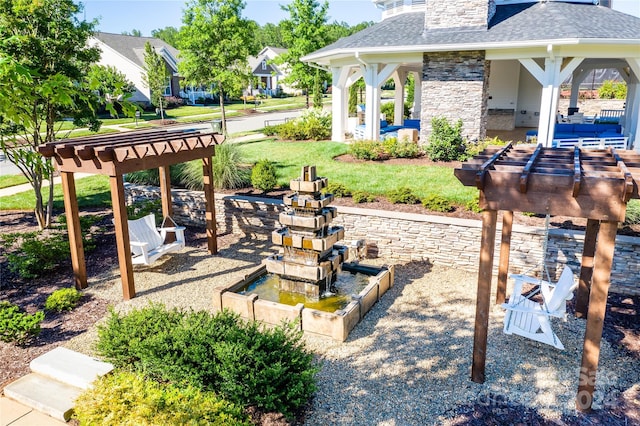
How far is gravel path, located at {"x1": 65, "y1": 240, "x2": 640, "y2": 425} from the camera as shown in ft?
16.2

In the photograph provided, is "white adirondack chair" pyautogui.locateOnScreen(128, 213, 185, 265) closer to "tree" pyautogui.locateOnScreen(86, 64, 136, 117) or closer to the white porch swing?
"tree" pyautogui.locateOnScreen(86, 64, 136, 117)

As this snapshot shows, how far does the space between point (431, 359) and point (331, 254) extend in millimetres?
2299

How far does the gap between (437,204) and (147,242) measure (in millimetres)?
5724

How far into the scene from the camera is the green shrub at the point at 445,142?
1405cm

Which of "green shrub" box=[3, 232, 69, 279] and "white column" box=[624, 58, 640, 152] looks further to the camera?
"white column" box=[624, 58, 640, 152]

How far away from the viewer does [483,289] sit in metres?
5.13

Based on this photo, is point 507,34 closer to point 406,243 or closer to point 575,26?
point 575,26

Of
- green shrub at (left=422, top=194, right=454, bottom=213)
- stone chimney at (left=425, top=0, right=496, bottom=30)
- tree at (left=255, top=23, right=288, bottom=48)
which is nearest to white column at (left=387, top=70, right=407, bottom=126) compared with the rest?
stone chimney at (left=425, top=0, right=496, bottom=30)

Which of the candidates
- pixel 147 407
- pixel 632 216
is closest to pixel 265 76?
pixel 632 216

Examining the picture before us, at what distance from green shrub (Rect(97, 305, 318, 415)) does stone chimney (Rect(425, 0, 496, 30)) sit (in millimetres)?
14087

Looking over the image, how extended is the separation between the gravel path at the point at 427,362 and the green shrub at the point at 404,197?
2468mm

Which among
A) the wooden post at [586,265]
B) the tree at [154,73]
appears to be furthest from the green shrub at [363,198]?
the tree at [154,73]

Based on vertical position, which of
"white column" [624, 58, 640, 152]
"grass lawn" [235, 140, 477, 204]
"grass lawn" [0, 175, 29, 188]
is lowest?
"grass lawn" [0, 175, 29, 188]

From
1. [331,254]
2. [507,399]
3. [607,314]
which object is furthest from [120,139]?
[607,314]
